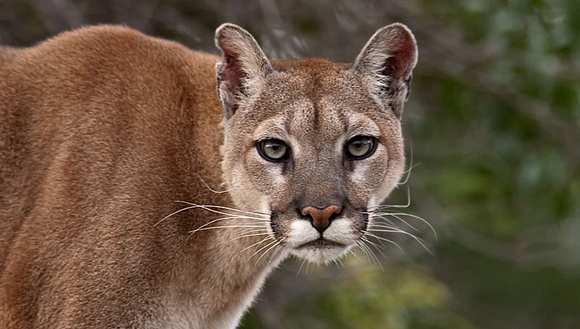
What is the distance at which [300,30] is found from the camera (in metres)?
12.5

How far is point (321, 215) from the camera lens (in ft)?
24.8

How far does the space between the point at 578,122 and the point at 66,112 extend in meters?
5.58

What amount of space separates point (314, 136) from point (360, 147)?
0.29 m

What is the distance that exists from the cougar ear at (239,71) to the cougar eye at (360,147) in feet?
2.23

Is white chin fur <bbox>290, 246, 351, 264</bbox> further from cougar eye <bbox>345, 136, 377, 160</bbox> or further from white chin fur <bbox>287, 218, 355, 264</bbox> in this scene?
cougar eye <bbox>345, 136, 377, 160</bbox>

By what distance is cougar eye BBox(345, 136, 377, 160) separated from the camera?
7969mm

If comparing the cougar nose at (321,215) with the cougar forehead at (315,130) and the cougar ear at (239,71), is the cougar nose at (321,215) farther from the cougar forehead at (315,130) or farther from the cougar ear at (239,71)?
the cougar ear at (239,71)

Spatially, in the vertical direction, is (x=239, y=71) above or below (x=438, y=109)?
above

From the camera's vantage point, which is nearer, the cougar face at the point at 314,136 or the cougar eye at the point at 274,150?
the cougar face at the point at 314,136

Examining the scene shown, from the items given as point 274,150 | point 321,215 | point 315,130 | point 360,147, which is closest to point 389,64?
point 360,147

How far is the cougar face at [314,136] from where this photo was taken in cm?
770

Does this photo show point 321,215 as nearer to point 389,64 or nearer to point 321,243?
point 321,243

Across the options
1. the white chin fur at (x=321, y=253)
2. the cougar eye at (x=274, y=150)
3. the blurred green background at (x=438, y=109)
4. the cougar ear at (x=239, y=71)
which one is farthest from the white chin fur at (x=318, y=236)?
the blurred green background at (x=438, y=109)

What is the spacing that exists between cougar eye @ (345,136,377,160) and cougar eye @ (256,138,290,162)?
1.12ft
